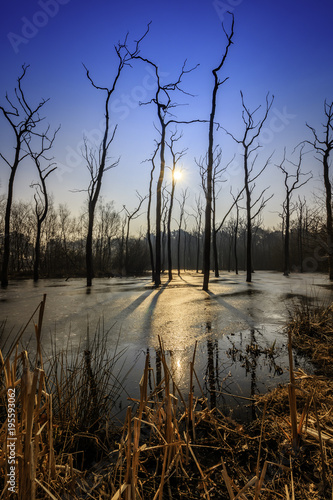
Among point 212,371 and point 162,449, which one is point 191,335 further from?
point 162,449

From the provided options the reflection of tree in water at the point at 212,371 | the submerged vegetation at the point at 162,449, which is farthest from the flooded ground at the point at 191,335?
the submerged vegetation at the point at 162,449

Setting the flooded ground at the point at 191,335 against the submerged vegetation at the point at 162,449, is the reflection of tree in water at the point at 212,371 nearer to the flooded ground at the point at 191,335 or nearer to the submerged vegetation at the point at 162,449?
the flooded ground at the point at 191,335

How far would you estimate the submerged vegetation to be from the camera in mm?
952

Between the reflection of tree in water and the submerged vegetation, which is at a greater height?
the submerged vegetation

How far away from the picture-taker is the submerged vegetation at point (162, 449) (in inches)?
37.5

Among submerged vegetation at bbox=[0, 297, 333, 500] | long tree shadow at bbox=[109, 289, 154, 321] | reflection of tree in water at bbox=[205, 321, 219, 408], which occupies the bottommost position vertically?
long tree shadow at bbox=[109, 289, 154, 321]

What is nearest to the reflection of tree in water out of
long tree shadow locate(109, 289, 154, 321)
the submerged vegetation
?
the submerged vegetation

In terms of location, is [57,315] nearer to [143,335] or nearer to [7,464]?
[143,335]

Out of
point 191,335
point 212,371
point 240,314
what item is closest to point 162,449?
point 212,371

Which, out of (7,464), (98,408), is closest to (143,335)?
(98,408)

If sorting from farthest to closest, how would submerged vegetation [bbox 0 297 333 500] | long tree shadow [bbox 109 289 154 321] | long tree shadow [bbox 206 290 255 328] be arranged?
long tree shadow [bbox 109 289 154 321] → long tree shadow [bbox 206 290 255 328] → submerged vegetation [bbox 0 297 333 500]

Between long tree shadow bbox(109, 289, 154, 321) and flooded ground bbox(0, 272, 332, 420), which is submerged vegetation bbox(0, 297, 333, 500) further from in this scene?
long tree shadow bbox(109, 289, 154, 321)

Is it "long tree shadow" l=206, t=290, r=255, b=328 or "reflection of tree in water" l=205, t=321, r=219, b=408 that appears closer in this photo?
"reflection of tree in water" l=205, t=321, r=219, b=408

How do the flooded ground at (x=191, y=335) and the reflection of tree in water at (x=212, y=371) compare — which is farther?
the flooded ground at (x=191, y=335)
